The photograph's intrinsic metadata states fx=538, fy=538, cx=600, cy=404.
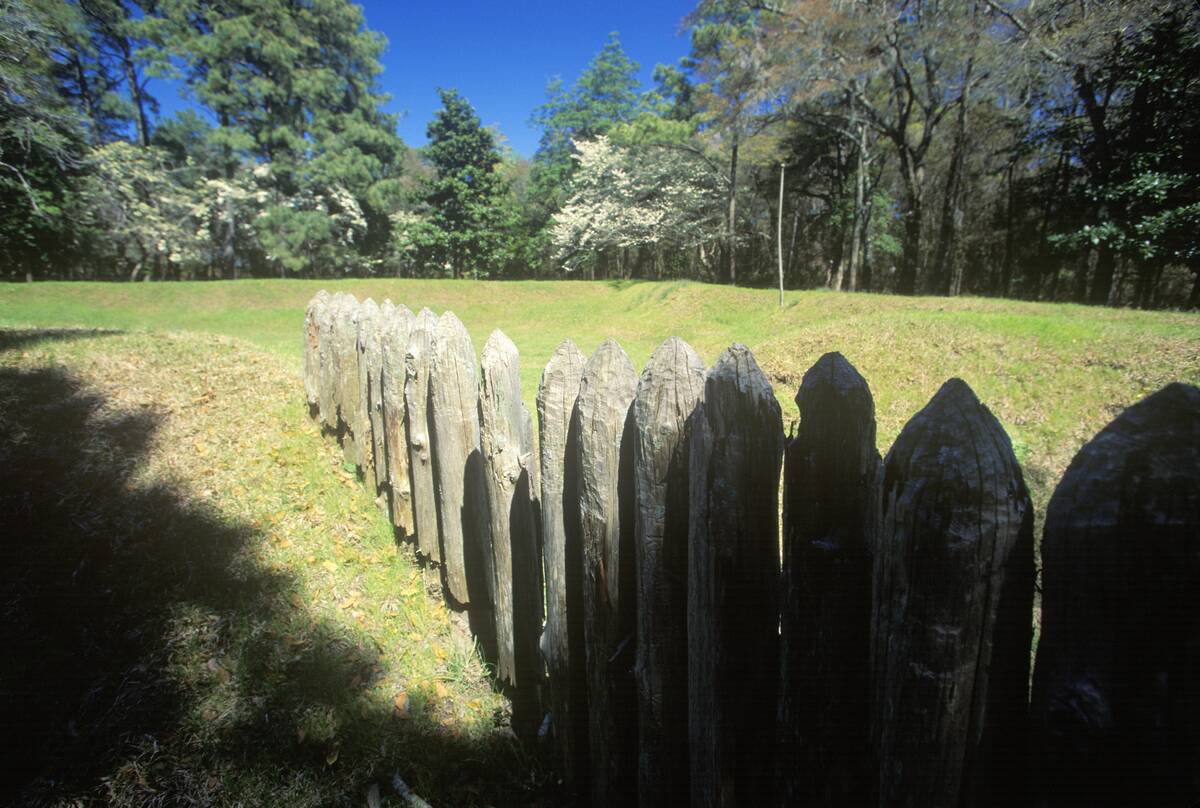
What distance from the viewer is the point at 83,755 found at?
91.0 inches

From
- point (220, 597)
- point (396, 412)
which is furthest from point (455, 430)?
point (220, 597)

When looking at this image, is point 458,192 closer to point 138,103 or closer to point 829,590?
point 138,103

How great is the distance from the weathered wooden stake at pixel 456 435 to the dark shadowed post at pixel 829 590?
71.0 inches

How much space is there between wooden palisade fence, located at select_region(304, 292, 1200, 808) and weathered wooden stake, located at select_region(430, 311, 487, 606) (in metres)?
0.47

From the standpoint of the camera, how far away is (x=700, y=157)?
33.8 meters

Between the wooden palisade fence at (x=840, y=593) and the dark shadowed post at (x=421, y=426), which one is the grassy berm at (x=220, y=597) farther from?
the wooden palisade fence at (x=840, y=593)

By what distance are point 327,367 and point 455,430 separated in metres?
2.86

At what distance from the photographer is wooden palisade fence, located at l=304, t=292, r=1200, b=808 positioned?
3.10 feet

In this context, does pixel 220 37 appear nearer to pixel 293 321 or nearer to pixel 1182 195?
pixel 293 321

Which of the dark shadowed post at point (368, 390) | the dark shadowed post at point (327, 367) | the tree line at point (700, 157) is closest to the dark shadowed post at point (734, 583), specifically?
the dark shadowed post at point (368, 390)

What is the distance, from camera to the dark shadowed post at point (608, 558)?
1877 mm

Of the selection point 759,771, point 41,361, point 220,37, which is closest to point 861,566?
point 759,771

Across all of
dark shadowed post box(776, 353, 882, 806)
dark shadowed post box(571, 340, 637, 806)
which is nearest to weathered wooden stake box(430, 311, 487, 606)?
dark shadowed post box(571, 340, 637, 806)

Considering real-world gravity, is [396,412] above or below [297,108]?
below
